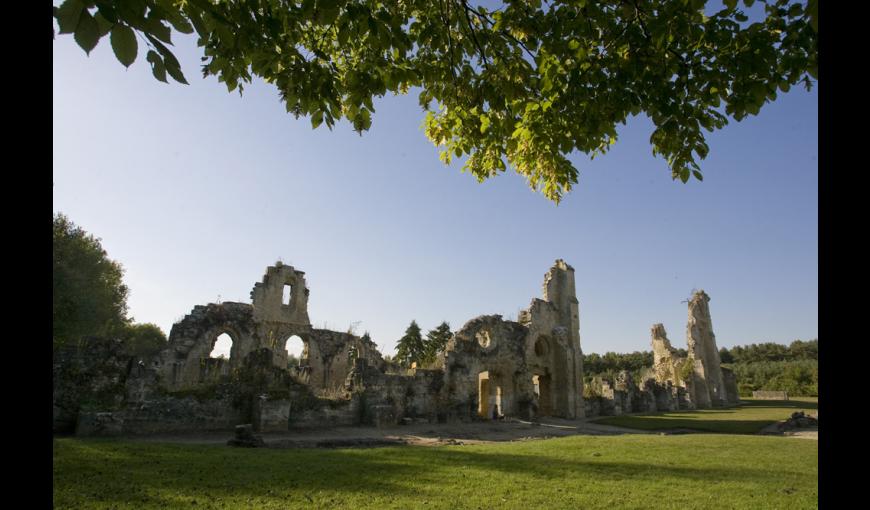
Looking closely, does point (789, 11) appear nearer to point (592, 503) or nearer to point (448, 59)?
point (448, 59)

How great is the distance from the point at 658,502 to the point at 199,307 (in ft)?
70.0

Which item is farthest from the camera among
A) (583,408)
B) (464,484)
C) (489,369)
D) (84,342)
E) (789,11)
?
(583,408)

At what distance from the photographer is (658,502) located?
20.8ft

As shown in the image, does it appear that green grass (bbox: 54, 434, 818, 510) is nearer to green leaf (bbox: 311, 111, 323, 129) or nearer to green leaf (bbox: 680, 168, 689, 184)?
green leaf (bbox: 680, 168, 689, 184)

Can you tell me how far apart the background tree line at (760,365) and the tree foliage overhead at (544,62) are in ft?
135

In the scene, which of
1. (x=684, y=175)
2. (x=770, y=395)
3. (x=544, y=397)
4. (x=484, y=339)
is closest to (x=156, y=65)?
(x=684, y=175)

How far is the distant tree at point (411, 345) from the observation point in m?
52.0

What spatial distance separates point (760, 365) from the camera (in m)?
53.4

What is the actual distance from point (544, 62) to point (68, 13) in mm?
4519

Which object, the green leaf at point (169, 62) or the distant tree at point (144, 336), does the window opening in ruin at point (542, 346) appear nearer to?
the green leaf at point (169, 62)

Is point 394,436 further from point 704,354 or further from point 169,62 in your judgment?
point 704,354

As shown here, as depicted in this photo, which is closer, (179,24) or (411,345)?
(179,24)

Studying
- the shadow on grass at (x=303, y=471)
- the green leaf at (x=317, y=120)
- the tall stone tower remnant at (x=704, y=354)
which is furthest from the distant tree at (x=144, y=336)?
the tall stone tower remnant at (x=704, y=354)
